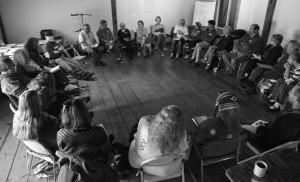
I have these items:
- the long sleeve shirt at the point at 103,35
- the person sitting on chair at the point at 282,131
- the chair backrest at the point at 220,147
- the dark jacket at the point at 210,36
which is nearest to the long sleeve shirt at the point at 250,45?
the dark jacket at the point at 210,36

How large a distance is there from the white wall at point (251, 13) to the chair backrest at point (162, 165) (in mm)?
5207

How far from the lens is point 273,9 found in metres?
5.25

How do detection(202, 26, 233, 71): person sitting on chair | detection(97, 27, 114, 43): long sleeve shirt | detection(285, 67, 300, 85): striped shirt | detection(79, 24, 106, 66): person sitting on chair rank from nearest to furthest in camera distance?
1. detection(285, 67, 300, 85): striped shirt
2. detection(202, 26, 233, 71): person sitting on chair
3. detection(79, 24, 106, 66): person sitting on chair
4. detection(97, 27, 114, 43): long sleeve shirt

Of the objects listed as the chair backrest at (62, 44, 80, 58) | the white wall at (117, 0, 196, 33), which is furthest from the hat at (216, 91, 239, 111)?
the white wall at (117, 0, 196, 33)

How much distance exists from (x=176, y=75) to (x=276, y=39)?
230 cm

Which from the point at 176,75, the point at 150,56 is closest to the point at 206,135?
the point at 176,75

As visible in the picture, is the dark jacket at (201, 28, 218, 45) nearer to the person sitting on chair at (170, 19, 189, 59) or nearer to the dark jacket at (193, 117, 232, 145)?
the person sitting on chair at (170, 19, 189, 59)

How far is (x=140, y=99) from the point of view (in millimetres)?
4180

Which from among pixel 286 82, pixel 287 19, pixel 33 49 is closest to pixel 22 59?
pixel 33 49

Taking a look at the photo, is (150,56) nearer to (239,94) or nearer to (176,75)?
(176,75)

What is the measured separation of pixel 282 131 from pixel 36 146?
2.36 meters

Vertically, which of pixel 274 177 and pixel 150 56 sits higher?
pixel 274 177

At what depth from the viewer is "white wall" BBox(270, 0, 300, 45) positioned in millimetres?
4703

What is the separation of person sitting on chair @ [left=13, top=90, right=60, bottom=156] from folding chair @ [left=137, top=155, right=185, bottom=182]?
94cm
